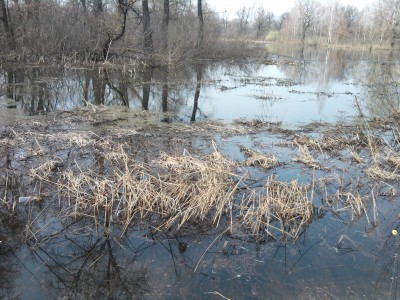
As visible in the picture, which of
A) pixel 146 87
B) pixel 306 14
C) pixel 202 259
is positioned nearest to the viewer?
pixel 202 259

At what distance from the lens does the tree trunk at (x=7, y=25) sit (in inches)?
599

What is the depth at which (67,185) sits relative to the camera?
4.35m

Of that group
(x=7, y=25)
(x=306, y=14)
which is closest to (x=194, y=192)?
(x=7, y=25)

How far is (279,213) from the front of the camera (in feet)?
13.5

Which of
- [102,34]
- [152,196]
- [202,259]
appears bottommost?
[202,259]

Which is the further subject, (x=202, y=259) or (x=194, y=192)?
(x=194, y=192)

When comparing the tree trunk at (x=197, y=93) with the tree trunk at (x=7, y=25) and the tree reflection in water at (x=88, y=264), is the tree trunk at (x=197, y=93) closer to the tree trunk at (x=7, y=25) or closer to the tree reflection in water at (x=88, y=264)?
the tree reflection in water at (x=88, y=264)

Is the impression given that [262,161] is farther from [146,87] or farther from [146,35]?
[146,35]

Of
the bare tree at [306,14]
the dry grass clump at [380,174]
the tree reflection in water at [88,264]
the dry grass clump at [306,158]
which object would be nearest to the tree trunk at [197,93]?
the dry grass clump at [306,158]

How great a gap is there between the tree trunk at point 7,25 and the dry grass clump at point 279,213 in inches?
600

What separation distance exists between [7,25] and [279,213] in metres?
15.7

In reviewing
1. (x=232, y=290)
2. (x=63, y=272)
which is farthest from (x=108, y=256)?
(x=232, y=290)

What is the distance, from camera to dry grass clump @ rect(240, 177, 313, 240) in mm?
3848

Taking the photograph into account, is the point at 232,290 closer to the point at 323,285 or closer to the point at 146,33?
the point at 323,285
